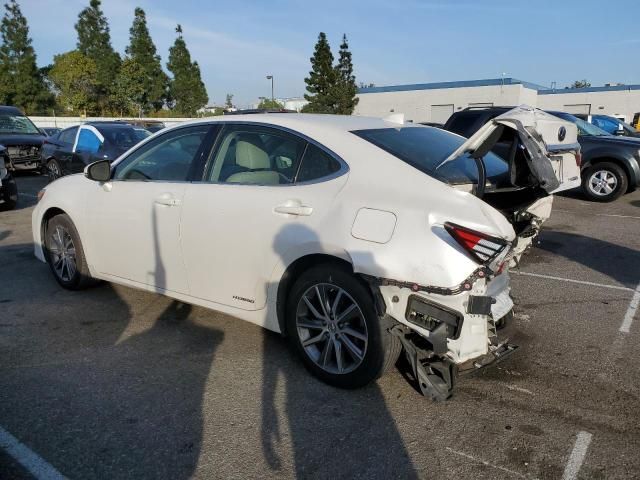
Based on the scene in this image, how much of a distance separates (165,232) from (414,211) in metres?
2.05

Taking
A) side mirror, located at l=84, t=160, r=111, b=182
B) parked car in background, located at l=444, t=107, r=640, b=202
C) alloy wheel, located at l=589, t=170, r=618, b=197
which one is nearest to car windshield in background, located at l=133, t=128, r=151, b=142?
parked car in background, located at l=444, t=107, r=640, b=202

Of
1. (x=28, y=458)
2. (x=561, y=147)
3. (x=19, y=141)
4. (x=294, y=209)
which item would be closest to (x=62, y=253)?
(x=28, y=458)

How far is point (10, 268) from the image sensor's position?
6016 millimetres

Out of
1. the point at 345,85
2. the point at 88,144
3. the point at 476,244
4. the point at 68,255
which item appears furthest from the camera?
the point at 345,85

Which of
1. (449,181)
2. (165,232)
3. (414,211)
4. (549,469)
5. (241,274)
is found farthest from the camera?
(165,232)

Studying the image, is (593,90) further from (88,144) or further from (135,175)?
(135,175)

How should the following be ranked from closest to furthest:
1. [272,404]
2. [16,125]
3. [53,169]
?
[272,404], [53,169], [16,125]

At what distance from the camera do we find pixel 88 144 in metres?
11.7

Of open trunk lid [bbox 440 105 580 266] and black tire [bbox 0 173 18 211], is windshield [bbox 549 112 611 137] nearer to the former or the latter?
open trunk lid [bbox 440 105 580 266]

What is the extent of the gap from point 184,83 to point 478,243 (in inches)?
2490

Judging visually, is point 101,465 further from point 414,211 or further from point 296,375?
point 414,211

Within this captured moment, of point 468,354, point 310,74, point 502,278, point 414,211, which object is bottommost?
point 468,354

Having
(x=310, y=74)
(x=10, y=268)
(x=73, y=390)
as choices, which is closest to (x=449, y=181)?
(x=73, y=390)

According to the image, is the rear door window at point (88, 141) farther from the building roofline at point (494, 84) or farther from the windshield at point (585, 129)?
the building roofline at point (494, 84)
